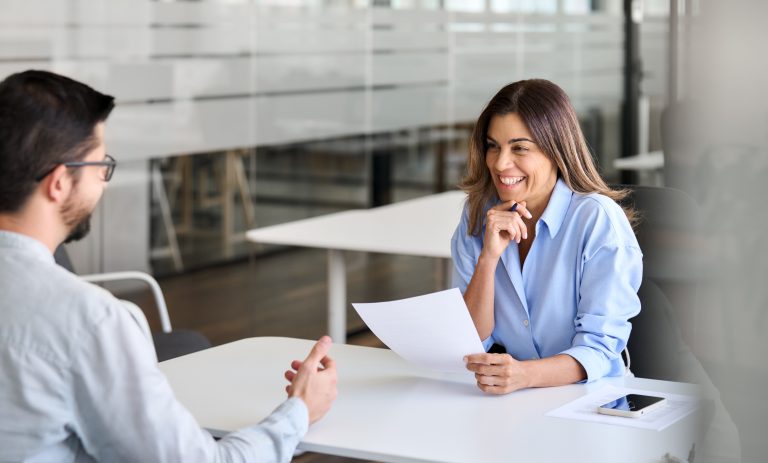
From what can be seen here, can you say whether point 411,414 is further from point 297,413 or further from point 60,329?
point 60,329

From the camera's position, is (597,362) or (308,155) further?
(308,155)

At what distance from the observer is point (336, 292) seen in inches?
158

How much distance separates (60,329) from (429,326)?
2.56 feet

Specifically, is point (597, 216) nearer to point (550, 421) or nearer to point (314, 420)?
point (550, 421)

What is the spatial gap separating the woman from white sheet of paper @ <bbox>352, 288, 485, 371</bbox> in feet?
0.82

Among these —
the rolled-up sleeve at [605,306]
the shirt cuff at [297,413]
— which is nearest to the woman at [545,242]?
the rolled-up sleeve at [605,306]

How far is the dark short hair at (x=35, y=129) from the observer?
1341 mm

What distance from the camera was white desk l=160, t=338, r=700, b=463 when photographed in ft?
5.28

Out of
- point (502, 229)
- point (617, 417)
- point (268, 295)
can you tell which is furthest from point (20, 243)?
point (268, 295)

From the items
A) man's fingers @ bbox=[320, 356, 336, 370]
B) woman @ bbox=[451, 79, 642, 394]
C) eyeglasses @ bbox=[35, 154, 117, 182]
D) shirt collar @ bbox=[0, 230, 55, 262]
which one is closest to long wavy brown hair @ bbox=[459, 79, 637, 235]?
woman @ bbox=[451, 79, 642, 394]

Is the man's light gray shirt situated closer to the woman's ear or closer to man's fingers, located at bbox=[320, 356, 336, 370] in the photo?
the woman's ear

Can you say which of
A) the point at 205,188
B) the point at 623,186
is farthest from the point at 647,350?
the point at 205,188

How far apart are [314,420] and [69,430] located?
0.43 meters

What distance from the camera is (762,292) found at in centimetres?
53
